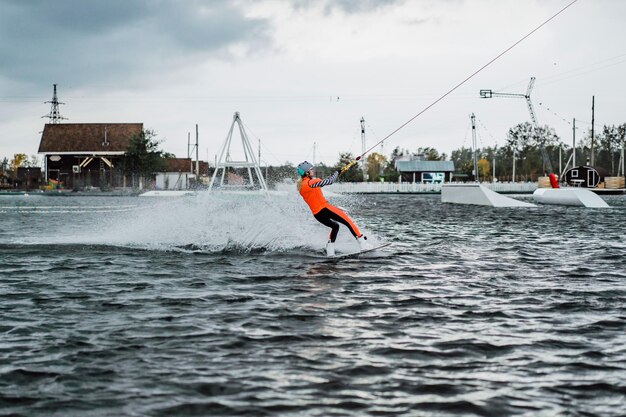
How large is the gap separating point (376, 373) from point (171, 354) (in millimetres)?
1880

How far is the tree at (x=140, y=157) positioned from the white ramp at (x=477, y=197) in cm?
4571

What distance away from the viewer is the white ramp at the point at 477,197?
47.1 meters

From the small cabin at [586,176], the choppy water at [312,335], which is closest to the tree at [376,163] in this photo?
the small cabin at [586,176]

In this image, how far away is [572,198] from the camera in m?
46.5

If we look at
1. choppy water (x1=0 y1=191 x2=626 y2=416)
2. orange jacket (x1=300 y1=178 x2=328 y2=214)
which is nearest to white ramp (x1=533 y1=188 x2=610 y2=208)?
choppy water (x1=0 y1=191 x2=626 y2=416)

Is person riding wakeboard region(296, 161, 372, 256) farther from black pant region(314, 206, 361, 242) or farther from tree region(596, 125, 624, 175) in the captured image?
tree region(596, 125, 624, 175)

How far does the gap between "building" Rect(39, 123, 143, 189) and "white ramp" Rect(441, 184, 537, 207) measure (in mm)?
50506

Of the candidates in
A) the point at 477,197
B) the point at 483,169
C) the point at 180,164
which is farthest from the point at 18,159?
the point at 477,197

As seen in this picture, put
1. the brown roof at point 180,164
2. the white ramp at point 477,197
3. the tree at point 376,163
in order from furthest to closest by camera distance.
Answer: the tree at point 376,163, the brown roof at point 180,164, the white ramp at point 477,197

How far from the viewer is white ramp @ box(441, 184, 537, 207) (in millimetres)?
47103

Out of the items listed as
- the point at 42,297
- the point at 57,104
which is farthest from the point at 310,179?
the point at 57,104

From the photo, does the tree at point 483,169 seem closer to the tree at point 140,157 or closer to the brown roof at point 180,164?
the brown roof at point 180,164

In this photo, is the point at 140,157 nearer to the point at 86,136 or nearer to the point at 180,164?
the point at 86,136

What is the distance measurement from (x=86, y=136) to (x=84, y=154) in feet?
10.4
